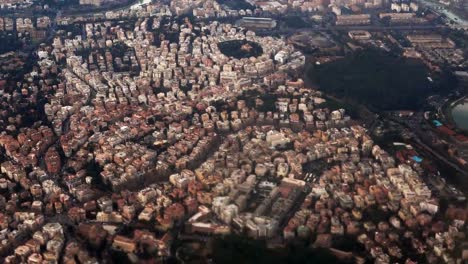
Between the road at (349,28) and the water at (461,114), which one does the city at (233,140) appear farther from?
the road at (349,28)

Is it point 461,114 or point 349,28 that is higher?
point 349,28

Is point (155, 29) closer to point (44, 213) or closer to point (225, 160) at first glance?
point (225, 160)

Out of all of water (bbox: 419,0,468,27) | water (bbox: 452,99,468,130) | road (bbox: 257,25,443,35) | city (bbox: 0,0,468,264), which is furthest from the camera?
water (bbox: 419,0,468,27)

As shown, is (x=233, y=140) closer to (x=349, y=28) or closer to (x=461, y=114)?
(x=461, y=114)

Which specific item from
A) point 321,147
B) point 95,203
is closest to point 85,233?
point 95,203

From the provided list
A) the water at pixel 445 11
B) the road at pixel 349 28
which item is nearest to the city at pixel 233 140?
the road at pixel 349 28

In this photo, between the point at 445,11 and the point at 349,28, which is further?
the point at 445,11

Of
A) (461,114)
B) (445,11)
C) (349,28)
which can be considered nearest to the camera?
(461,114)

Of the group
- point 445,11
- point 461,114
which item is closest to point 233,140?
point 461,114

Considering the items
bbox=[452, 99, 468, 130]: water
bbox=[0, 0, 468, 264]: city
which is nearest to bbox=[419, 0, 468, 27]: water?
bbox=[0, 0, 468, 264]: city

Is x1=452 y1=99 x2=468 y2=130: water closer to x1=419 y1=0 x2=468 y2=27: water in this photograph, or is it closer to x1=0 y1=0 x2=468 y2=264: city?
x1=0 y1=0 x2=468 y2=264: city
